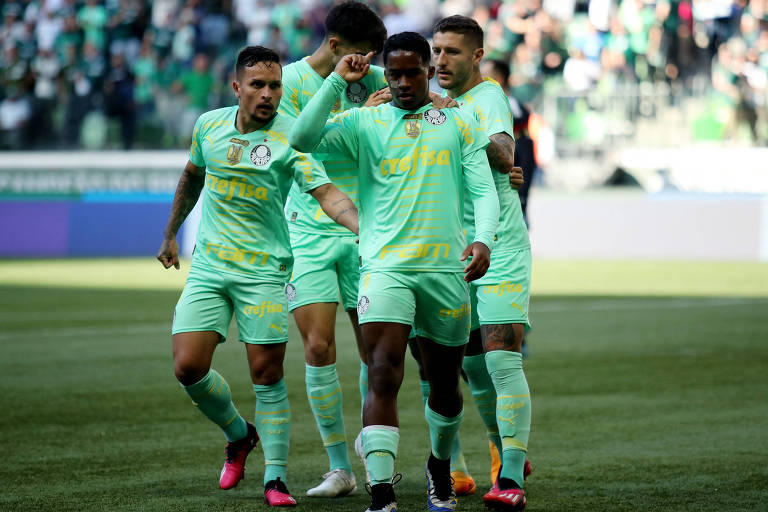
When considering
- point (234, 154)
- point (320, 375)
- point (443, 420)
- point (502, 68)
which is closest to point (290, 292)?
point (320, 375)

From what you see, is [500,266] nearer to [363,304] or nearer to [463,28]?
[363,304]

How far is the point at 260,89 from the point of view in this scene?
217 inches

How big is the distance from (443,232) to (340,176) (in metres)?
1.23

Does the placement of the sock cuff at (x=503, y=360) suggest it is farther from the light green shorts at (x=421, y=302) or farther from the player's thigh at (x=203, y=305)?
the player's thigh at (x=203, y=305)

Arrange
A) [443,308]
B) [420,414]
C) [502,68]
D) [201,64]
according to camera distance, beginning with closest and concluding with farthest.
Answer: [443,308] → [420,414] → [502,68] → [201,64]

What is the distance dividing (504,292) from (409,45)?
127 centimetres

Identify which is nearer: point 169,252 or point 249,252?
point 249,252

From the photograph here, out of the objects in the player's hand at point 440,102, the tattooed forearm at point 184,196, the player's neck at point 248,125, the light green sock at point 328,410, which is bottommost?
the light green sock at point 328,410

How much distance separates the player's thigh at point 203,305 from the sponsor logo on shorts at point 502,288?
118 centimetres

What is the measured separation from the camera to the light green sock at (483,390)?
234 inches

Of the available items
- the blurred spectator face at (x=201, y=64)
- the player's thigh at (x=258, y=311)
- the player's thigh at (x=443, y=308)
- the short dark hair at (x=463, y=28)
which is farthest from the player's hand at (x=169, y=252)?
the blurred spectator face at (x=201, y=64)

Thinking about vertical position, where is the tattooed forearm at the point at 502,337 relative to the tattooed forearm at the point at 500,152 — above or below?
below

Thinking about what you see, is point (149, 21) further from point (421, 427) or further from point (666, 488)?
point (666, 488)

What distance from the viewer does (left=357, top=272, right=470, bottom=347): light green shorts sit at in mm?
4930
